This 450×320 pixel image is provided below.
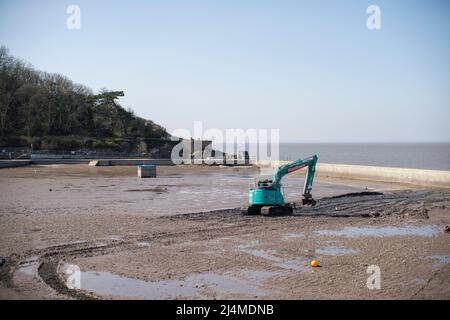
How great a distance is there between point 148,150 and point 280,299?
223 ft

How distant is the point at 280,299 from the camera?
10.6m

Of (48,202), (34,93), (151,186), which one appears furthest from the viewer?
(34,93)

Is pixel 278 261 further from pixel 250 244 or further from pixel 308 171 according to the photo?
pixel 308 171

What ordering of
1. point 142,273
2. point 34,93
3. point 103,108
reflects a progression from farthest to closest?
point 103,108 → point 34,93 → point 142,273

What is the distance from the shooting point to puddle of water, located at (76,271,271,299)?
11.1 metres

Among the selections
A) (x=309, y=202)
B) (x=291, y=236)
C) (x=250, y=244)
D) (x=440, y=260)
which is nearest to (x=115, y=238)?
(x=250, y=244)

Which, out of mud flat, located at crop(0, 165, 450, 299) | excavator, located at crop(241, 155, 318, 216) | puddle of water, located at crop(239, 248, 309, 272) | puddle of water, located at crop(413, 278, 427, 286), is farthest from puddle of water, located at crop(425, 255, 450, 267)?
excavator, located at crop(241, 155, 318, 216)

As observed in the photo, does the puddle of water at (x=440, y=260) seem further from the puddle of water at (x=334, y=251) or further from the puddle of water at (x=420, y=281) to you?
the puddle of water at (x=334, y=251)

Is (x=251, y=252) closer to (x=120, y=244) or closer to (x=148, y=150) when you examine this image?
(x=120, y=244)

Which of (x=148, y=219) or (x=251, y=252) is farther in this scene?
(x=148, y=219)

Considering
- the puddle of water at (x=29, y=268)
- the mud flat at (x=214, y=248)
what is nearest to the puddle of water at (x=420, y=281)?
the mud flat at (x=214, y=248)

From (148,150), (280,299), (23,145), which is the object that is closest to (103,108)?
(148,150)

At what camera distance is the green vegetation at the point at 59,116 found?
70.3 m
